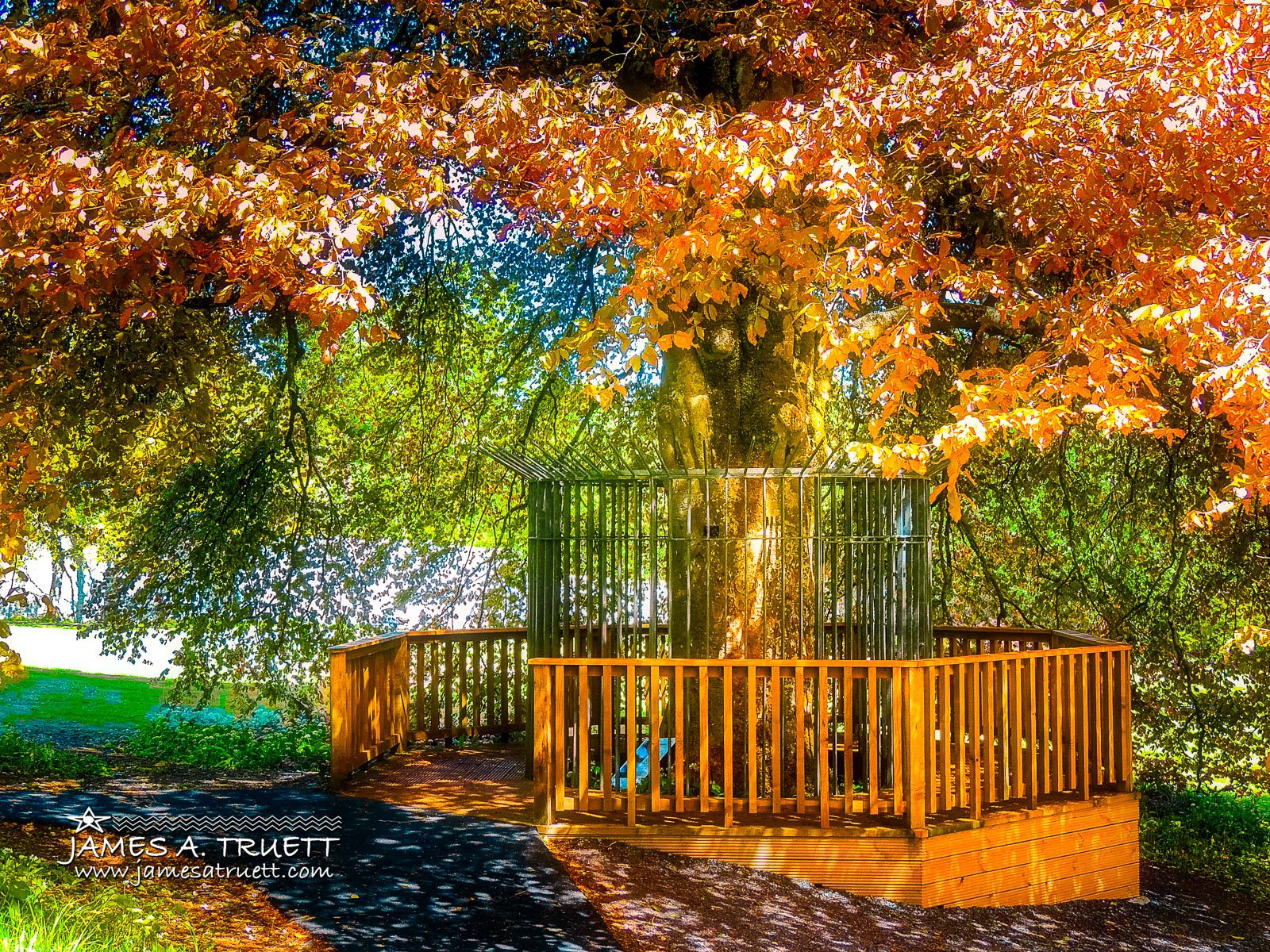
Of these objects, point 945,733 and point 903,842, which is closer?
point 903,842

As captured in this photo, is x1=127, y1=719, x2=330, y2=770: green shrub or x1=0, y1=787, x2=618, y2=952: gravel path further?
x1=127, y1=719, x2=330, y2=770: green shrub

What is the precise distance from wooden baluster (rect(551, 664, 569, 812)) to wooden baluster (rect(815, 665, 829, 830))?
4.87 ft

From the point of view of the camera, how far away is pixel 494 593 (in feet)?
42.8

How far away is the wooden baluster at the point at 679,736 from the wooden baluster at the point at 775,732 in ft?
1.71

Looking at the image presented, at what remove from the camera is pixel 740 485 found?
7.83 m

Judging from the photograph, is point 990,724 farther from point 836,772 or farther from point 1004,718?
point 836,772

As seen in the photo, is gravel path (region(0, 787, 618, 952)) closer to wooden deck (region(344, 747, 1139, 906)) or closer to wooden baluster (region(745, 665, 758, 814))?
wooden deck (region(344, 747, 1139, 906))

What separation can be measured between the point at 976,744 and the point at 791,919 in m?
1.67

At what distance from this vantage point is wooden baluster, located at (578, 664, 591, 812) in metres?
6.47

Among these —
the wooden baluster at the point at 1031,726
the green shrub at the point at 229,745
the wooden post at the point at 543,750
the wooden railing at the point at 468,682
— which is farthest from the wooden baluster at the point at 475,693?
the wooden baluster at the point at 1031,726

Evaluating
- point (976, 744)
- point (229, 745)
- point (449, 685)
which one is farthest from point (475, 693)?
point (976, 744)

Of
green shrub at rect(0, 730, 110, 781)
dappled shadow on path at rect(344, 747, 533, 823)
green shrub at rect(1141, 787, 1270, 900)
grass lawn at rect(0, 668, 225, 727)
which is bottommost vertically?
green shrub at rect(1141, 787, 1270, 900)

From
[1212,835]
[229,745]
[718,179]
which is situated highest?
[718,179]

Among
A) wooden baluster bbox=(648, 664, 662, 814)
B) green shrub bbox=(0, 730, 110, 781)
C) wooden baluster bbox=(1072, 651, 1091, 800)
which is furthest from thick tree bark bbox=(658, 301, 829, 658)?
green shrub bbox=(0, 730, 110, 781)
